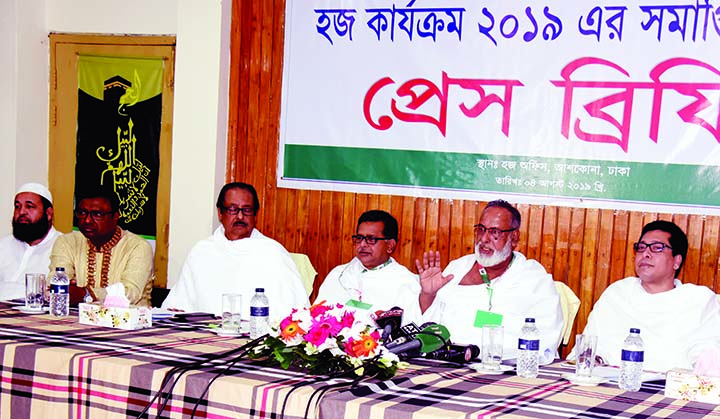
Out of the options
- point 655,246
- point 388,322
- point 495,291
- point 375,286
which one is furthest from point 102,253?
point 655,246

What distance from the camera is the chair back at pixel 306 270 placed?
523 centimetres

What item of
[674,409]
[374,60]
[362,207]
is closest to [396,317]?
[674,409]

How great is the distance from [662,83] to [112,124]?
12.1 feet

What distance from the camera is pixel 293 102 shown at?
5.71m

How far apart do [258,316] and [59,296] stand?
100cm

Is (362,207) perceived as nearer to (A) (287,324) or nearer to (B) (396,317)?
(B) (396,317)

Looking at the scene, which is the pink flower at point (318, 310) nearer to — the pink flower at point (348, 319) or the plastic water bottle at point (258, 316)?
the pink flower at point (348, 319)

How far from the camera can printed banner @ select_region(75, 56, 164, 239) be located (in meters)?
→ 6.05

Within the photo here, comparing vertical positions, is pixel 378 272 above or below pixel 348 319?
below

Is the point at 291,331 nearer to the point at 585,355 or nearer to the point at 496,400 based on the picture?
the point at 496,400

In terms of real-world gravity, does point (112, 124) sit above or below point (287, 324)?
above

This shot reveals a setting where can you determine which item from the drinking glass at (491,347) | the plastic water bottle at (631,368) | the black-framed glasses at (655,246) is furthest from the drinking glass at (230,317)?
the black-framed glasses at (655,246)

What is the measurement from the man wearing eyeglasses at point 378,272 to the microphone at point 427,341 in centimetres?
140

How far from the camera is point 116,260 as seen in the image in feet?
16.6
